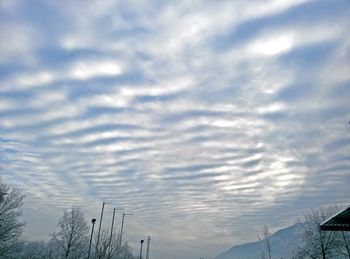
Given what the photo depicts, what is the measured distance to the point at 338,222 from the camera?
1712cm

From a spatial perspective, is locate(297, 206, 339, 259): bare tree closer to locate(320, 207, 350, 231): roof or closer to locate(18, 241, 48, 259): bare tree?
locate(320, 207, 350, 231): roof

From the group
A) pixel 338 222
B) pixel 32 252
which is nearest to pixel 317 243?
pixel 338 222

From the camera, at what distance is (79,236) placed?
182ft

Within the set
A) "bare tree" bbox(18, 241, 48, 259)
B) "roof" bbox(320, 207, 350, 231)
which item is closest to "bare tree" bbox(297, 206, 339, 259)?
"roof" bbox(320, 207, 350, 231)

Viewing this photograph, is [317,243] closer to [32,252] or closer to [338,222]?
[338,222]

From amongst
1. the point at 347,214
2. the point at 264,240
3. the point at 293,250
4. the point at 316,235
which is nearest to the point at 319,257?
the point at 316,235

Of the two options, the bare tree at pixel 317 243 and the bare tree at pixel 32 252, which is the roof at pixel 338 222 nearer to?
the bare tree at pixel 317 243

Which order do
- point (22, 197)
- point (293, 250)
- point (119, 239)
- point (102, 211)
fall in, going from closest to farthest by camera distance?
point (22, 197), point (293, 250), point (102, 211), point (119, 239)

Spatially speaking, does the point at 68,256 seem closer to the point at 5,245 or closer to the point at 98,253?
the point at 98,253

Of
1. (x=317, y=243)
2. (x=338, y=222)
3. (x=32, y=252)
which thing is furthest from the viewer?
(x=32, y=252)

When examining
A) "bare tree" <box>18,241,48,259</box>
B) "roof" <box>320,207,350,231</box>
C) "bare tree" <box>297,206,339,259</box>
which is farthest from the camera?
"bare tree" <box>18,241,48,259</box>

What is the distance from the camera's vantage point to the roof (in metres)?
16.0

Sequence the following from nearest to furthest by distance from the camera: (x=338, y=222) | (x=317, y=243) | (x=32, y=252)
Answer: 1. (x=338, y=222)
2. (x=317, y=243)
3. (x=32, y=252)

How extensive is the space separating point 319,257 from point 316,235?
344 centimetres
